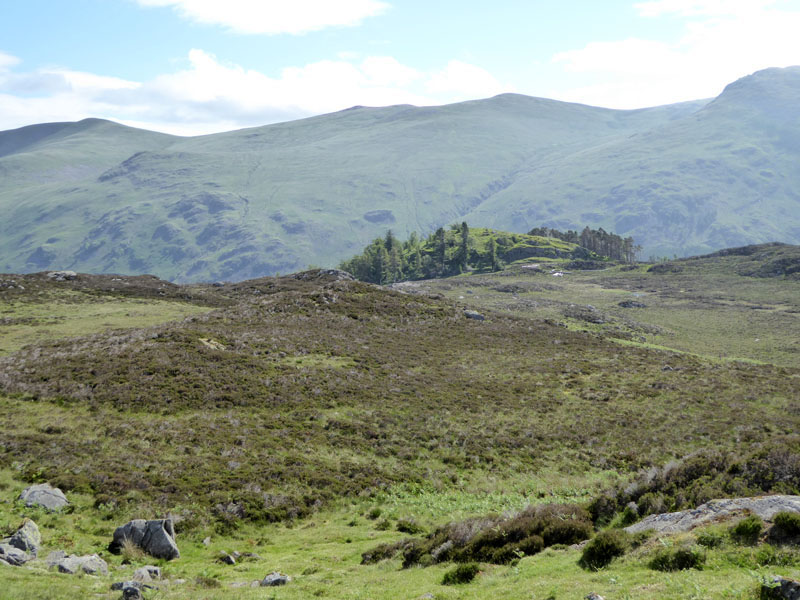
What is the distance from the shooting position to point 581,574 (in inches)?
516

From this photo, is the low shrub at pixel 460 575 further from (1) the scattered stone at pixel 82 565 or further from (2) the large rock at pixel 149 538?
(1) the scattered stone at pixel 82 565

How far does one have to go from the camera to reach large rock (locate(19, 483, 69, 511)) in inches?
794

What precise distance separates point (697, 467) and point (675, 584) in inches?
376

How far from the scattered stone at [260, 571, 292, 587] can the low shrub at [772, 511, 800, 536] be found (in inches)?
533

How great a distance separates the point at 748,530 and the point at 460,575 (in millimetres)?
7492

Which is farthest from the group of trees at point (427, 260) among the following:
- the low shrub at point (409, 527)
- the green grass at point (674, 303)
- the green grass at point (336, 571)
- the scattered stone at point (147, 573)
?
the scattered stone at point (147, 573)

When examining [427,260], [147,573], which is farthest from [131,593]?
[427,260]

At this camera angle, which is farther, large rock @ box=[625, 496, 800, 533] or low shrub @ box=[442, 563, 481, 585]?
low shrub @ box=[442, 563, 481, 585]

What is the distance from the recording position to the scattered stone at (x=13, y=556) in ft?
49.1

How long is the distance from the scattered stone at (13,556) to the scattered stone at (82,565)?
0.85 m

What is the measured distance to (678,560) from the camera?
40.7 ft

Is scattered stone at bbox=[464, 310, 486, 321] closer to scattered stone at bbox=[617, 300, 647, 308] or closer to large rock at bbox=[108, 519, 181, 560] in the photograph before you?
scattered stone at bbox=[617, 300, 647, 308]

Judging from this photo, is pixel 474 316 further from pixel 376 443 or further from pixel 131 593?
pixel 131 593

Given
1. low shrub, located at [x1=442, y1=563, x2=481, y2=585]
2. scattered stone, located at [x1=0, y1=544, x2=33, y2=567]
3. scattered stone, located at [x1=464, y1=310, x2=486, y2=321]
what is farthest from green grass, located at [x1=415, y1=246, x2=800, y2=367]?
scattered stone, located at [x1=0, y1=544, x2=33, y2=567]
